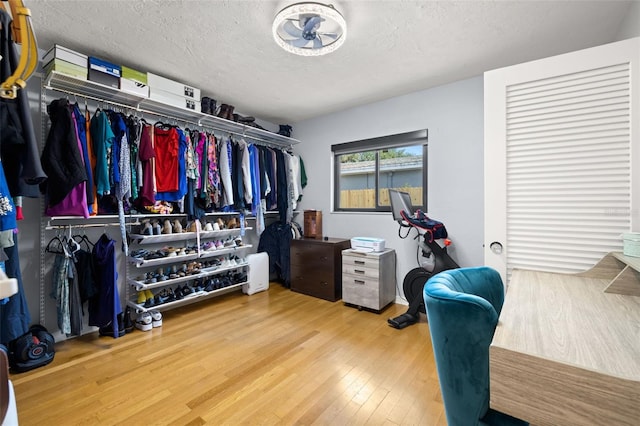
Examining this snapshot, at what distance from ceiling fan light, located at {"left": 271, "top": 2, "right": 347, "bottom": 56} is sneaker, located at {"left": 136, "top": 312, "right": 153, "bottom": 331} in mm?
2645

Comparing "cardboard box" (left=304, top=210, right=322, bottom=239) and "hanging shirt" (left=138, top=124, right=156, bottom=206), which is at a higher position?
"hanging shirt" (left=138, top=124, right=156, bottom=206)

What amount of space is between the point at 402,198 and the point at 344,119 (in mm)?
1614

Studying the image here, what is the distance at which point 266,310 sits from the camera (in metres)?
2.98

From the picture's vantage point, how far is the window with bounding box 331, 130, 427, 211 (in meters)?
3.20

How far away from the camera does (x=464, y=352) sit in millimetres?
862

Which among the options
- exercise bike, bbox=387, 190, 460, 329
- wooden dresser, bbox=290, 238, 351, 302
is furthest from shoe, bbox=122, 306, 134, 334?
exercise bike, bbox=387, 190, 460, 329

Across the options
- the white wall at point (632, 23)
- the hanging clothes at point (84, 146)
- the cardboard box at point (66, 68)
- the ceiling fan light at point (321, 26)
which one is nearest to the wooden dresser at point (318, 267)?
the ceiling fan light at point (321, 26)

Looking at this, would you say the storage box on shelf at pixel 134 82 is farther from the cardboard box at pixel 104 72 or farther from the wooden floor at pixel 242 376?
the wooden floor at pixel 242 376

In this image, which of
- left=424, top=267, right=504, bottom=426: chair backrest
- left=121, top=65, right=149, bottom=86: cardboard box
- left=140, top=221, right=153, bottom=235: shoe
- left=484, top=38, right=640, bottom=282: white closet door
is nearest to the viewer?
left=424, top=267, right=504, bottom=426: chair backrest

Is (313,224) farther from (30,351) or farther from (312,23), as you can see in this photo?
(30,351)

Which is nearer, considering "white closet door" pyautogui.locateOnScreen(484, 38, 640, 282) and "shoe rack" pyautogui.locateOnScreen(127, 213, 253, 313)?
"white closet door" pyautogui.locateOnScreen(484, 38, 640, 282)

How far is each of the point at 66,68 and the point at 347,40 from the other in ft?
7.11

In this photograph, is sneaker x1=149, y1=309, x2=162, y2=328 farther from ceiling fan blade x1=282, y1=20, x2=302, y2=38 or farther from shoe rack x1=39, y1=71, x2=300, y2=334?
ceiling fan blade x1=282, y1=20, x2=302, y2=38

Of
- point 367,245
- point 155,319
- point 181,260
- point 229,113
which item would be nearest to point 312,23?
point 229,113
